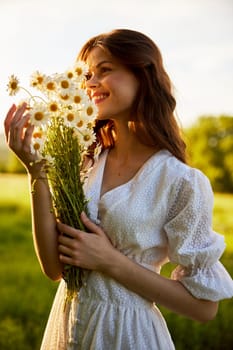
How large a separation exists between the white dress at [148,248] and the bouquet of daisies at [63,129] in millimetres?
65

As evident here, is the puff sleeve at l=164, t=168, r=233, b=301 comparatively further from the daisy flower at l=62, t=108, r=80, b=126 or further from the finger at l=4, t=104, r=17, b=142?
the finger at l=4, t=104, r=17, b=142

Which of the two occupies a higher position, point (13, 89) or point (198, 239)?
point (13, 89)

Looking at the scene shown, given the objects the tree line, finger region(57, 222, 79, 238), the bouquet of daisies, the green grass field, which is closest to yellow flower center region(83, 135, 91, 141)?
the bouquet of daisies

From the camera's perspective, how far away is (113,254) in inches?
53.2

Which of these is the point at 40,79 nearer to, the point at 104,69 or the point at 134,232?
the point at 104,69

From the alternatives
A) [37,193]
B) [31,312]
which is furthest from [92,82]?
[31,312]

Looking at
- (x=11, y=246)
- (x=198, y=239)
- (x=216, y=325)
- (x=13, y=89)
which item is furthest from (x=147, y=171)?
(x=11, y=246)

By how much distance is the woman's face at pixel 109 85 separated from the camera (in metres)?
1.43

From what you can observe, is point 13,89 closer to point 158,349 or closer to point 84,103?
point 84,103

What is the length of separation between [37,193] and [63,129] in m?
0.17

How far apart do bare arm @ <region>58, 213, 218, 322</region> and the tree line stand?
154 inches

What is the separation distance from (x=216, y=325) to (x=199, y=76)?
5.43ft

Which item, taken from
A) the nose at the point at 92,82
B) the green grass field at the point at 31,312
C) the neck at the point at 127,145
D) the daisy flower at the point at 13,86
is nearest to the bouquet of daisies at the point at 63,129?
the daisy flower at the point at 13,86

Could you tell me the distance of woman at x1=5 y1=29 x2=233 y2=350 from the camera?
1355 mm
